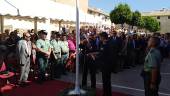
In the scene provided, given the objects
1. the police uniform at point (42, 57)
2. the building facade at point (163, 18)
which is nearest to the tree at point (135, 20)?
the building facade at point (163, 18)

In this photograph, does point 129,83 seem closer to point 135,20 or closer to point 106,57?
point 106,57

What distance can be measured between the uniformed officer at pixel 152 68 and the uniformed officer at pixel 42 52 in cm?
472

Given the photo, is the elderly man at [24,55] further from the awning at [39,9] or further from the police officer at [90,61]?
the police officer at [90,61]

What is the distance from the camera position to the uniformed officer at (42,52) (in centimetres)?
1142

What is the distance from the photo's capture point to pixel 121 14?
188 feet

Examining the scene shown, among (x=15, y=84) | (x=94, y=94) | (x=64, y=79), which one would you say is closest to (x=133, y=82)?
(x=64, y=79)

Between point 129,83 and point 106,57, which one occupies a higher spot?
point 106,57

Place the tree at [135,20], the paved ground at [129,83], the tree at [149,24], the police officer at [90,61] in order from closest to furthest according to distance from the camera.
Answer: the police officer at [90,61], the paved ground at [129,83], the tree at [135,20], the tree at [149,24]

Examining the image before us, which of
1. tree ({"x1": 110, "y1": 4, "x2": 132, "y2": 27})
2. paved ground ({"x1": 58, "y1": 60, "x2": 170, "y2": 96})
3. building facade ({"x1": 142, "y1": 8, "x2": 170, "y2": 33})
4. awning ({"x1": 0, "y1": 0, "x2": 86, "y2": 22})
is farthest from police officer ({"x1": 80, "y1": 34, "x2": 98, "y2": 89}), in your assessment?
building facade ({"x1": 142, "y1": 8, "x2": 170, "y2": 33})

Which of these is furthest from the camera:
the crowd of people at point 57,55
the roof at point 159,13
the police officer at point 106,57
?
the roof at point 159,13

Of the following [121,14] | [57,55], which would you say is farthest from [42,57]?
[121,14]

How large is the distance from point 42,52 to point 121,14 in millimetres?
46936

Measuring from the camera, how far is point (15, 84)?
11.3m

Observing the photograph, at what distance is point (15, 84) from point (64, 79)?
2.03 meters
